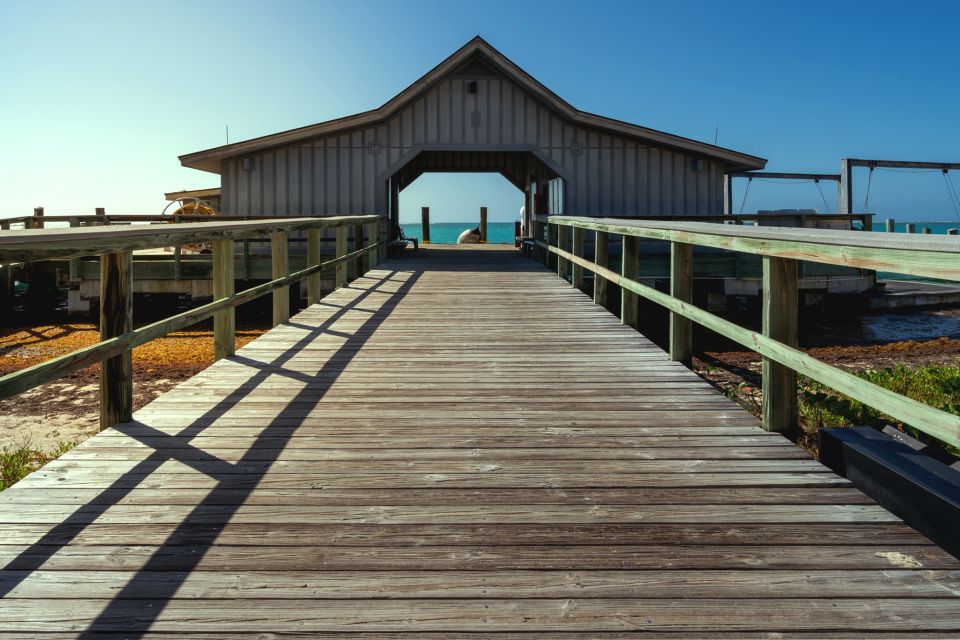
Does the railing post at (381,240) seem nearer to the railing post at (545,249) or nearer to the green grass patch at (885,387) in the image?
the railing post at (545,249)

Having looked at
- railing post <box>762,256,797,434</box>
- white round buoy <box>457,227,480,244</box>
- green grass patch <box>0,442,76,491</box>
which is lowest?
green grass patch <box>0,442,76,491</box>

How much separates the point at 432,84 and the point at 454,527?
615 inches

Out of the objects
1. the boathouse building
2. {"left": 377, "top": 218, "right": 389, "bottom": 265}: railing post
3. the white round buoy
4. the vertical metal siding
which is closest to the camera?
{"left": 377, "top": 218, "right": 389, "bottom": 265}: railing post

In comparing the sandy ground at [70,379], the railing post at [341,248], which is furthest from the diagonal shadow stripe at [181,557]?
the railing post at [341,248]

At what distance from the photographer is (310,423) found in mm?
4043

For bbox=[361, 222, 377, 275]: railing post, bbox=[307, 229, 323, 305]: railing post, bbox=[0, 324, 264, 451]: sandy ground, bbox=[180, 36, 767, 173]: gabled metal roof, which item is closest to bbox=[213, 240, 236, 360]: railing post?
bbox=[0, 324, 264, 451]: sandy ground

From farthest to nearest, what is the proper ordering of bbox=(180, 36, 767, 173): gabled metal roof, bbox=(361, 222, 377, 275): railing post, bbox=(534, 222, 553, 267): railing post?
bbox=(180, 36, 767, 173): gabled metal roof, bbox=(534, 222, 553, 267): railing post, bbox=(361, 222, 377, 275): railing post

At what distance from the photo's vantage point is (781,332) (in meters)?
3.82

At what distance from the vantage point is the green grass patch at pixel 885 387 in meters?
7.35

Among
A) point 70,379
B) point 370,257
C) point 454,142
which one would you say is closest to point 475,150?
point 454,142

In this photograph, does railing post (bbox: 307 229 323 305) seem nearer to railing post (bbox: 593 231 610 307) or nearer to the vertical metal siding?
railing post (bbox: 593 231 610 307)

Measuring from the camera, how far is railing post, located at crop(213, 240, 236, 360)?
5566 mm

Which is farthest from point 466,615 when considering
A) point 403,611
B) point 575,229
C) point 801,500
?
point 575,229

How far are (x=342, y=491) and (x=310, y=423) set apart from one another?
1059 millimetres
